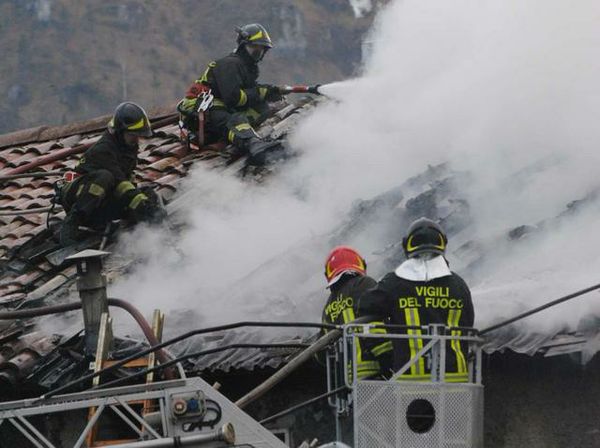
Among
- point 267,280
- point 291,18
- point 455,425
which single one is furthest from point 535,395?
point 291,18

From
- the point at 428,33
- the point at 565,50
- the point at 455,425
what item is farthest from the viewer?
the point at 428,33

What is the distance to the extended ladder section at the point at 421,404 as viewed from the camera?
8.14 m

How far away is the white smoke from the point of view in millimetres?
10617

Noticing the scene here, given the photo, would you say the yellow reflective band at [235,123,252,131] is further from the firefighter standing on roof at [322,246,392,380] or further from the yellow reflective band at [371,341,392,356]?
the yellow reflective band at [371,341,392,356]

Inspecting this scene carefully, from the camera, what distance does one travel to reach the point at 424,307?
27.7 feet

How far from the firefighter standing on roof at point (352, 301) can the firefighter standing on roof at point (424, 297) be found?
Answer: 0.62 ft

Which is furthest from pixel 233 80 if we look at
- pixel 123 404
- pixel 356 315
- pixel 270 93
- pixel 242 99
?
pixel 123 404

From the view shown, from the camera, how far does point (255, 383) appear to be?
10.1 m

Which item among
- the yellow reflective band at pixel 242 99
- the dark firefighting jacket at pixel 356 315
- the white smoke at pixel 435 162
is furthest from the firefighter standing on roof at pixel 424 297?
the yellow reflective band at pixel 242 99

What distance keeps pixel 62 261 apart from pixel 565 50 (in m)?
4.86

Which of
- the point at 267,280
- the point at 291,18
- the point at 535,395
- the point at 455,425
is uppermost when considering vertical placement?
the point at 291,18

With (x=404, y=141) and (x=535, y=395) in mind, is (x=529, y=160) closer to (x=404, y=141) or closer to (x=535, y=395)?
(x=404, y=141)

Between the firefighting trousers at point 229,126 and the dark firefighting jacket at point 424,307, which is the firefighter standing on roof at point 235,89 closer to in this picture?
the firefighting trousers at point 229,126

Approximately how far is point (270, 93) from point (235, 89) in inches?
28.2
